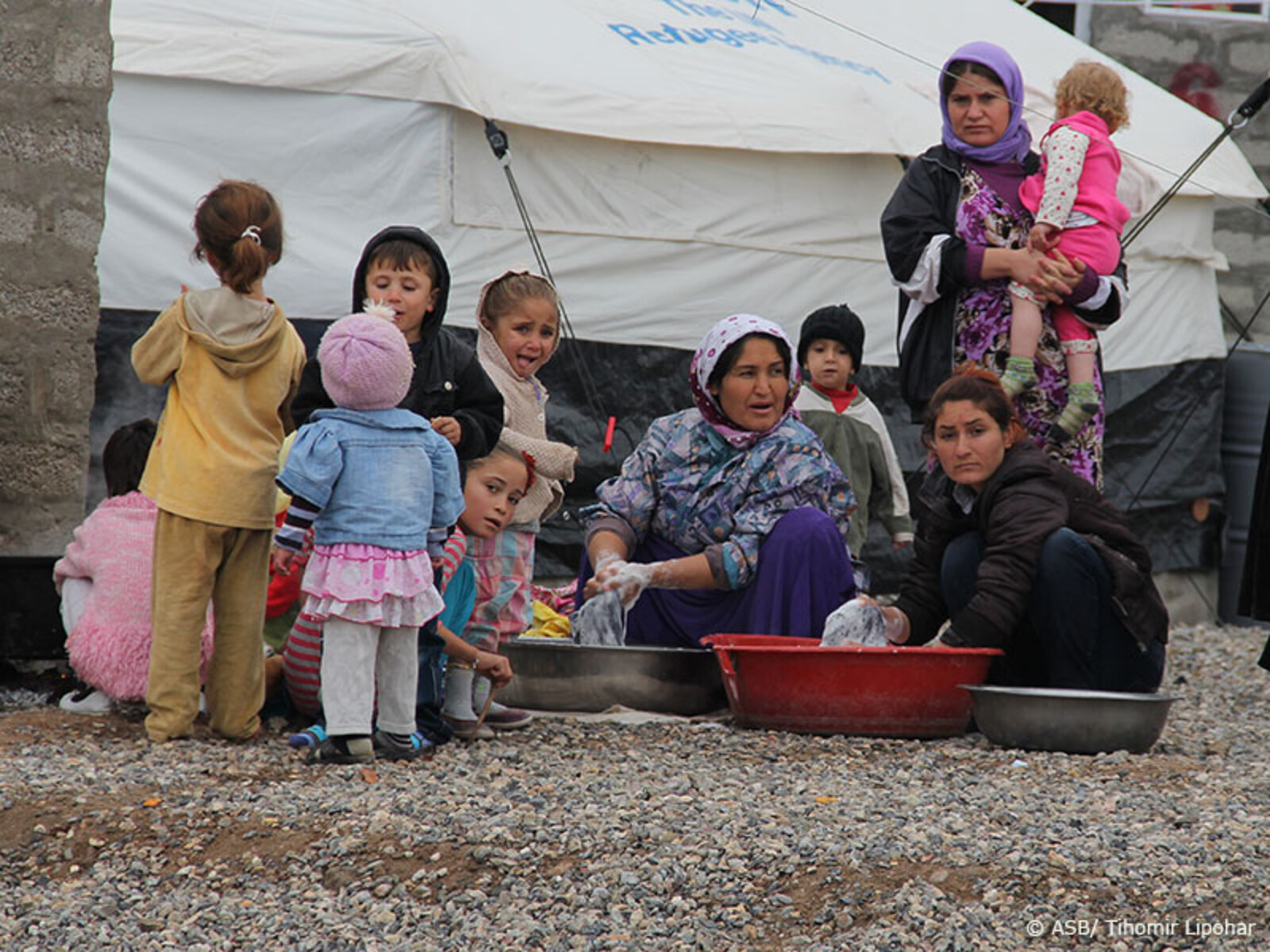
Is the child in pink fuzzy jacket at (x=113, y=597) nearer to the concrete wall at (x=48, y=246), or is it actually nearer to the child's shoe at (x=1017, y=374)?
the concrete wall at (x=48, y=246)

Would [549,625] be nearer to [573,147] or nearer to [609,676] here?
[609,676]

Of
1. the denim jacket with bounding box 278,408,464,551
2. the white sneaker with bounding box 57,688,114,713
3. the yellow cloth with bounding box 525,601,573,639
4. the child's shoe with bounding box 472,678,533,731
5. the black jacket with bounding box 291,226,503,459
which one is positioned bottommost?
the white sneaker with bounding box 57,688,114,713

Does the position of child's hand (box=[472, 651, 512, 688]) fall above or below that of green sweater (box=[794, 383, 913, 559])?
below

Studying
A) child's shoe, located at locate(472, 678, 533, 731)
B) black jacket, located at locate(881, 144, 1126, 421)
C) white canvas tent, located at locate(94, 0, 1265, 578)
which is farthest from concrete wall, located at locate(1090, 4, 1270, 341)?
child's shoe, located at locate(472, 678, 533, 731)

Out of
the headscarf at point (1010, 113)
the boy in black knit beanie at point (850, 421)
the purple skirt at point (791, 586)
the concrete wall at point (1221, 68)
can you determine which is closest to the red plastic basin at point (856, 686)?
the purple skirt at point (791, 586)

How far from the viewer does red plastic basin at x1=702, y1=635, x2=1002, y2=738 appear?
11.2ft

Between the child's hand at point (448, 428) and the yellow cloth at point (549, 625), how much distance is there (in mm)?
964

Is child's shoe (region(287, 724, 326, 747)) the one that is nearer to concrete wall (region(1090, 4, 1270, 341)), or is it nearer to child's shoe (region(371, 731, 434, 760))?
child's shoe (region(371, 731, 434, 760))

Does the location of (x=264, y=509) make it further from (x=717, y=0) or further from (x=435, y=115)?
(x=717, y=0)

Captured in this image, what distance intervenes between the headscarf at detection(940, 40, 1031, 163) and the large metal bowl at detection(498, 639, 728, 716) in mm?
1338

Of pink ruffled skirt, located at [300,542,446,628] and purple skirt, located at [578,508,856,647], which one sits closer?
pink ruffled skirt, located at [300,542,446,628]

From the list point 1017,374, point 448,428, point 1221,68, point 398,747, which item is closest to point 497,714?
point 398,747

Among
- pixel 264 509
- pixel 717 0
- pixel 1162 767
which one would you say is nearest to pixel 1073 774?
pixel 1162 767

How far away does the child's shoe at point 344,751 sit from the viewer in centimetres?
310
